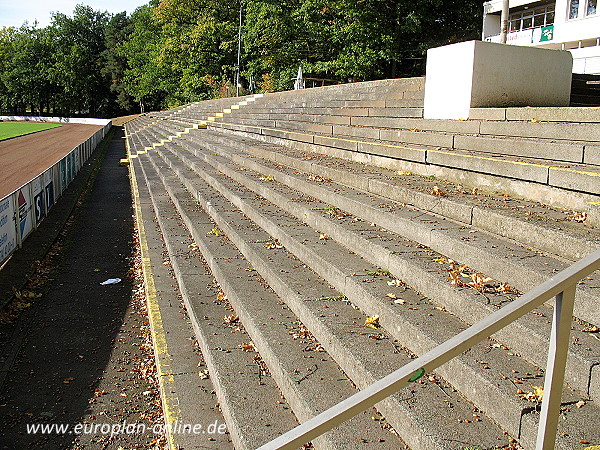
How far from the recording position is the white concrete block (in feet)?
25.0

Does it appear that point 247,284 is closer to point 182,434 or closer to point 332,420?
point 182,434

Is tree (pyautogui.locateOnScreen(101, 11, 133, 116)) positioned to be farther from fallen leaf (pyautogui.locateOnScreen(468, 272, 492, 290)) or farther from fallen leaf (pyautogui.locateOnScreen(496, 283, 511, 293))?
fallen leaf (pyautogui.locateOnScreen(496, 283, 511, 293))

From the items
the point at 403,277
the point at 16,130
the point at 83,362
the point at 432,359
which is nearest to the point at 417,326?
the point at 403,277

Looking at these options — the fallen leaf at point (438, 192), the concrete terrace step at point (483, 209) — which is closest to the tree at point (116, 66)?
the concrete terrace step at point (483, 209)

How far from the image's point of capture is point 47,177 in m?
13.6

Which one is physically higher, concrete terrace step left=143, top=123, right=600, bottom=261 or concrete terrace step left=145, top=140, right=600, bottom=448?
concrete terrace step left=143, top=123, right=600, bottom=261

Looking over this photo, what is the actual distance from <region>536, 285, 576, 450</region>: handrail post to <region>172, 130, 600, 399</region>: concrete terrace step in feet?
2.58

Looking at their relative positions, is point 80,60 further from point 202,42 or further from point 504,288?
point 504,288

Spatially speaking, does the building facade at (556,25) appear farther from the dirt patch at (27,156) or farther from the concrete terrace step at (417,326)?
the dirt patch at (27,156)

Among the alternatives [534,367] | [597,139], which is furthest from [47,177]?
[534,367]

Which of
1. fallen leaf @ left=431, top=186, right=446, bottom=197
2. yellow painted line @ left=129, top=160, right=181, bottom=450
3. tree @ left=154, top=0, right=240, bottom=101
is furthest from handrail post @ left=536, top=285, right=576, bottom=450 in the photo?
tree @ left=154, top=0, right=240, bottom=101

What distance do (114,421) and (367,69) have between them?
28909 millimetres

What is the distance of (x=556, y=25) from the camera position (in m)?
31.5

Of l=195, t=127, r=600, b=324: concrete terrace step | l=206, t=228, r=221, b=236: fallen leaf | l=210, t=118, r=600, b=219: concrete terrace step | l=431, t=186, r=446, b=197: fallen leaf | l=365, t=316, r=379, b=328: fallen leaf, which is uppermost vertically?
l=210, t=118, r=600, b=219: concrete terrace step
